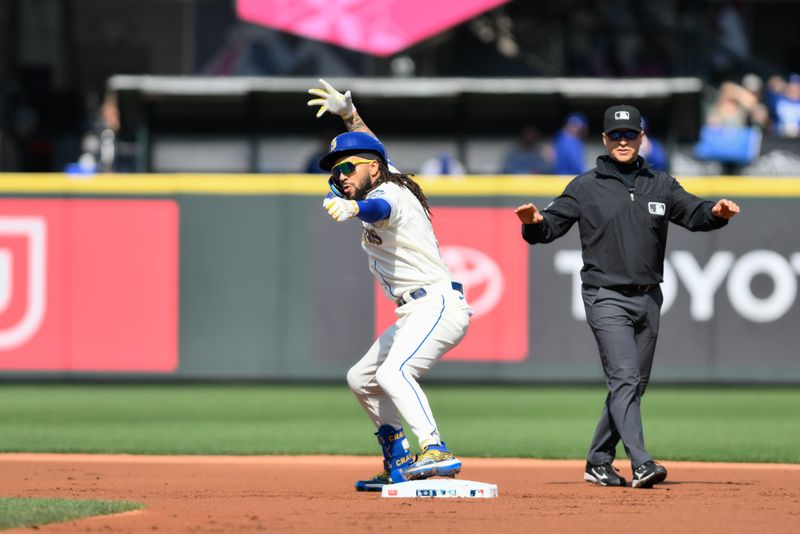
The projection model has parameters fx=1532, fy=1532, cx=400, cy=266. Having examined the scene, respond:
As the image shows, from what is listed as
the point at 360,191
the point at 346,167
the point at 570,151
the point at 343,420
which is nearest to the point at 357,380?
the point at 360,191

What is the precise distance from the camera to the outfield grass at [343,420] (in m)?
10.5

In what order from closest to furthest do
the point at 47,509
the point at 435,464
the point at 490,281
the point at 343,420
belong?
the point at 47,509
the point at 435,464
the point at 343,420
the point at 490,281

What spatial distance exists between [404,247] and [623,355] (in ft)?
4.38

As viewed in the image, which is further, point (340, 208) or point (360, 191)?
point (360, 191)

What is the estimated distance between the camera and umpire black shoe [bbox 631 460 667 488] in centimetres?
779

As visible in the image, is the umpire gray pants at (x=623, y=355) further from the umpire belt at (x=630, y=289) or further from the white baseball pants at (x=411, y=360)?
the white baseball pants at (x=411, y=360)

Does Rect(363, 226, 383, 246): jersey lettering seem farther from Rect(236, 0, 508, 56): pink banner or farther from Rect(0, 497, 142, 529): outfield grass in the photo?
Rect(236, 0, 508, 56): pink banner

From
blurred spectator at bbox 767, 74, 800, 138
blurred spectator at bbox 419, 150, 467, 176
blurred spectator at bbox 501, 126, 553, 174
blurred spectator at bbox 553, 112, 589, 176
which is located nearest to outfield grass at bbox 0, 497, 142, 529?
blurred spectator at bbox 553, 112, 589, 176

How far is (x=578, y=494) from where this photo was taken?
7.75m

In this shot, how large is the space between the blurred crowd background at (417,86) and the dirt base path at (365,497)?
7080 mm

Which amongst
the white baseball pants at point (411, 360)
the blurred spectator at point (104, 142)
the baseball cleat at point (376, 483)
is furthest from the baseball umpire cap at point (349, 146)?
the blurred spectator at point (104, 142)

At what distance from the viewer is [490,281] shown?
49.4 ft

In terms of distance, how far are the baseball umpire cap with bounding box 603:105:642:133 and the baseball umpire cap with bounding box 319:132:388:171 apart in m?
1.28

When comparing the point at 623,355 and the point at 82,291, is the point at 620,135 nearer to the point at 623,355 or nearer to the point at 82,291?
the point at 623,355
